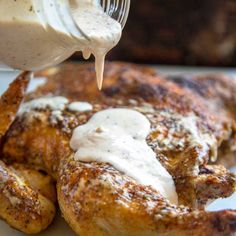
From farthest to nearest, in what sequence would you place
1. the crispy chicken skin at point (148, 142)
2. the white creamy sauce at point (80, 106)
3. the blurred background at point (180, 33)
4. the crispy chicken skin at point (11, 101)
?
1. the blurred background at point (180, 33)
2. the white creamy sauce at point (80, 106)
3. the crispy chicken skin at point (11, 101)
4. the crispy chicken skin at point (148, 142)

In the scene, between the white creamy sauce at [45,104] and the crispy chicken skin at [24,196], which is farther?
the white creamy sauce at [45,104]

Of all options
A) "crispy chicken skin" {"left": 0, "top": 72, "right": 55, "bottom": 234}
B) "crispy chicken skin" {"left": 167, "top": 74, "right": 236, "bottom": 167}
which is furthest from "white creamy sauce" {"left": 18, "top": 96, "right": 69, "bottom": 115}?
"crispy chicken skin" {"left": 167, "top": 74, "right": 236, "bottom": 167}

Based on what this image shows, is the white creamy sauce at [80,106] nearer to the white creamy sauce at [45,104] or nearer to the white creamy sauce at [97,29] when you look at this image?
the white creamy sauce at [45,104]

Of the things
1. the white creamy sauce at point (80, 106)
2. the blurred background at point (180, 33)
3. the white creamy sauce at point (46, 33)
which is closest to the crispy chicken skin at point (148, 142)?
the white creamy sauce at point (80, 106)

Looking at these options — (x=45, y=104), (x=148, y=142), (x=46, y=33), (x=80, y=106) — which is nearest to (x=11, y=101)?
(x=45, y=104)

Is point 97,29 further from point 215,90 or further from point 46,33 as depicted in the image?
point 215,90

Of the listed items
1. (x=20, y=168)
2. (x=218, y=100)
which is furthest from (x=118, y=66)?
(x=20, y=168)

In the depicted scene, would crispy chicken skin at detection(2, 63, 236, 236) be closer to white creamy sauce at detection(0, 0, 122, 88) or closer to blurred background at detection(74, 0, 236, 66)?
white creamy sauce at detection(0, 0, 122, 88)
